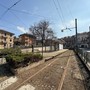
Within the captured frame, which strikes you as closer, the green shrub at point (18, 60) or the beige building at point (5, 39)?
the green shrub at point (18, 60)

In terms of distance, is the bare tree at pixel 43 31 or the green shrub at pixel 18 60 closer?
the green shrub at pixel 18 60

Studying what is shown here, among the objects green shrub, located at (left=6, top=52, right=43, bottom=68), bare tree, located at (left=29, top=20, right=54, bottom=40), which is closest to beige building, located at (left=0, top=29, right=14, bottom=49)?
bare tree, located at (left=29, top=20, right=54, bottom=40)

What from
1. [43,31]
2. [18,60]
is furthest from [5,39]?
[18,60]

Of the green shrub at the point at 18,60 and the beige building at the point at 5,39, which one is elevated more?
the beige building at the point at 5,39

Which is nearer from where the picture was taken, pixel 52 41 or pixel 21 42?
pixel 52 41

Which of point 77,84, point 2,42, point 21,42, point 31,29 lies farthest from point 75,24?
point 21,42

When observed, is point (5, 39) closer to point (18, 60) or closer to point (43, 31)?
point (43, 31)

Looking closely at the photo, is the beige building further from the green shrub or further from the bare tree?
the green shrub

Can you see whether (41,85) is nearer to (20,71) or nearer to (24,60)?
(20,71)

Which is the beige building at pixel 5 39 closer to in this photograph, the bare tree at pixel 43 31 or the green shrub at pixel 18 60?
the bare tree at pixel 43 31

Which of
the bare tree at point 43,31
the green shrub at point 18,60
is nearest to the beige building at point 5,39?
the bare tree at point 43,31

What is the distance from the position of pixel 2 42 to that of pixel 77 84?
168ft

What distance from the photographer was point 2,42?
54594 millimetres

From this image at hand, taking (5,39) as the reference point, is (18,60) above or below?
below
